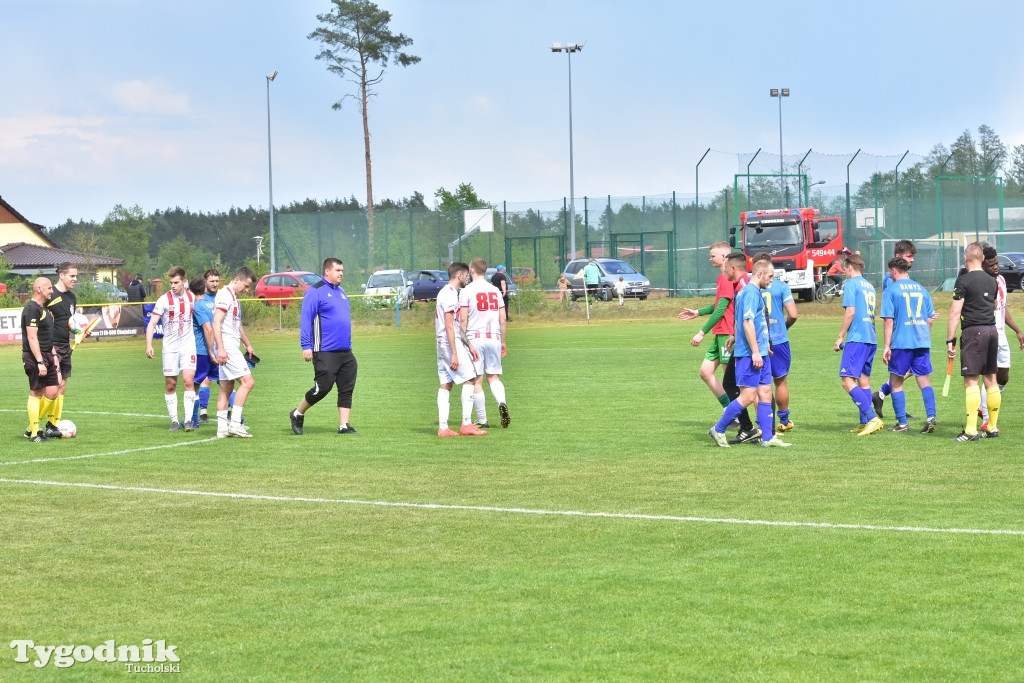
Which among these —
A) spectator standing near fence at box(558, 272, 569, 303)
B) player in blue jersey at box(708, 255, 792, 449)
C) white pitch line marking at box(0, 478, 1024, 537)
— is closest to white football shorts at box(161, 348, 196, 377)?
white pitch line marking at box(0, 478, 1024, 537)

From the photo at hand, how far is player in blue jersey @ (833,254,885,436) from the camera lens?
42.8ft

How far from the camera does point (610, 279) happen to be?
155 feet

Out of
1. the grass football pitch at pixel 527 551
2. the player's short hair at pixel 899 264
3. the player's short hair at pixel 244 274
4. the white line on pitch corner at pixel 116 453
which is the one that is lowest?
the grass football pitch at pixel 527 551

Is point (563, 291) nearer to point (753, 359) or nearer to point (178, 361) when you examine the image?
point (178, 361)

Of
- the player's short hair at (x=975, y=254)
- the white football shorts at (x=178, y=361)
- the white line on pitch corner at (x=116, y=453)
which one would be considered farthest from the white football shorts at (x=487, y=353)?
the player's short hair at (x=975, y=254)

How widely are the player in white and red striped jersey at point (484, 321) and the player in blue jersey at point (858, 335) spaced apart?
3.59 m

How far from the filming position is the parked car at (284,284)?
4538 centimetres

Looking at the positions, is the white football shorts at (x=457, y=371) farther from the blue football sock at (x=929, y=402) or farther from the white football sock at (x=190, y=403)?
the blue football sock at (x=929, y=402)

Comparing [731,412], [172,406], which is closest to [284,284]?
[172,406]

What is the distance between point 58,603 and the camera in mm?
6715

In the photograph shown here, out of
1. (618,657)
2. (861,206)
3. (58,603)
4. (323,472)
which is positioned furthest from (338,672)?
(861,206)

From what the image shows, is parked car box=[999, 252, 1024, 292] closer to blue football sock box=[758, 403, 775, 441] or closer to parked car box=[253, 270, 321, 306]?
parked car box=[253, 270, 321, 306]

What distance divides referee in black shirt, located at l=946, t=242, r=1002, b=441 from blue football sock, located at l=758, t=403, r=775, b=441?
1.86 meters

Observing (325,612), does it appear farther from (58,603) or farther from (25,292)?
(25,292)
